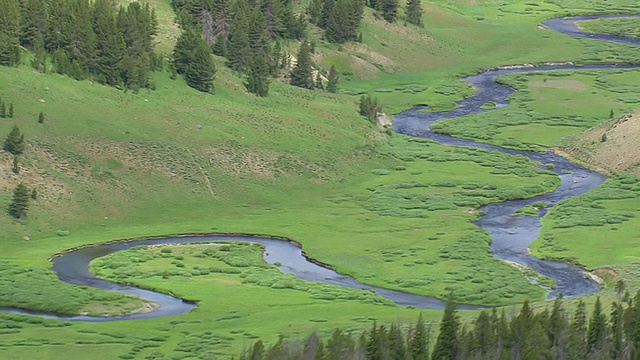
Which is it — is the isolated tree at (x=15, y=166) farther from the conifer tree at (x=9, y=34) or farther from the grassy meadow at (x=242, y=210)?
the conifer tree at (x=9, y=34)

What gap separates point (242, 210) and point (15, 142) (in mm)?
23795

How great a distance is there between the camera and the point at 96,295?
12031 cm

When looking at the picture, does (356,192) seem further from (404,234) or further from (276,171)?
(404,234)

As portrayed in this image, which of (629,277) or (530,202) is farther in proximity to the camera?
(530,202)

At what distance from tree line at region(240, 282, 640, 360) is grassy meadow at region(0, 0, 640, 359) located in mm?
8332

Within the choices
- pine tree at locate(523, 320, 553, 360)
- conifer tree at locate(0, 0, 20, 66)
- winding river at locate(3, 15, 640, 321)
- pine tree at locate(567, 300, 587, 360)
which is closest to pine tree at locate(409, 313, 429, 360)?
pine tree at locate(523, 320, 553, 360)

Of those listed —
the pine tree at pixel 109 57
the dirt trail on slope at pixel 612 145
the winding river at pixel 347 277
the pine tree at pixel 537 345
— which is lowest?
the winding river at pixel 347 277

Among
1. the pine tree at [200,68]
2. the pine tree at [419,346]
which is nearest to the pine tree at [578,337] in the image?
the pine tree at [419,346]

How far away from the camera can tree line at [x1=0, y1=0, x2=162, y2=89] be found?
166 metres

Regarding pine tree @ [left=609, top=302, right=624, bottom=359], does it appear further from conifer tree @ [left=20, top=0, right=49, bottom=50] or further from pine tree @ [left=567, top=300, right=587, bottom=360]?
conifer tree @ [left=20, top=0, right=49, bottom=50]

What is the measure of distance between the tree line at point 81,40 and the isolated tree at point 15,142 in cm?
1706

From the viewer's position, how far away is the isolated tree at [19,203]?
139 meters

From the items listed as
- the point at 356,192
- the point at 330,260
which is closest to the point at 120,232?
the point at 330,260

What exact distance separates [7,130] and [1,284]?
34.3m
